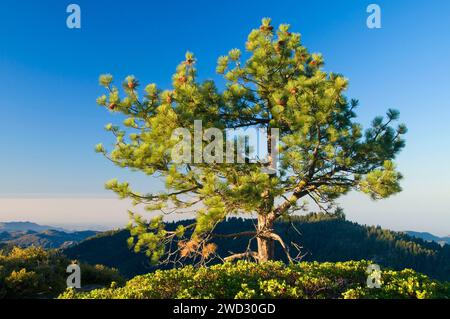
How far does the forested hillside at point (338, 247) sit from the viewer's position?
137 m

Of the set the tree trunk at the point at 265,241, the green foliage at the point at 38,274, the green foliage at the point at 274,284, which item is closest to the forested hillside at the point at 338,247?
the green foliage at the point at 38,274

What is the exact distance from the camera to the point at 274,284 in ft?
22.5

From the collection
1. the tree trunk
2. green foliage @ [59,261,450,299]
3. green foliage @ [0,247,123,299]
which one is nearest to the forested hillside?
green foliage @ [0,247,123,299]

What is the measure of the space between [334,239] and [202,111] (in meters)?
171

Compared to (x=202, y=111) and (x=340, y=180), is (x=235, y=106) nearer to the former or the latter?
(x=202, y=111)

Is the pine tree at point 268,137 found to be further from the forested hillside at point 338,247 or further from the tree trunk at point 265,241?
the forested hillside at point 338,247

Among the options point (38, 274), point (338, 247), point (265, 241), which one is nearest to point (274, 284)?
point (265, 241)

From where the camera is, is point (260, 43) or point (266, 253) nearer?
point (260, 43)

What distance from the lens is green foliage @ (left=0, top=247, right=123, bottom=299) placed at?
10.9m

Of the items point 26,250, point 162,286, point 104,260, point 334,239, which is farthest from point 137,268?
point 162,286

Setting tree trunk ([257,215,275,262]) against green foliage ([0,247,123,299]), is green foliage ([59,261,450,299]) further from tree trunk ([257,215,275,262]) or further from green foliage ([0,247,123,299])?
green foliage ([0,247,123,299])

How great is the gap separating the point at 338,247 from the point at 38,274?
16528 cm

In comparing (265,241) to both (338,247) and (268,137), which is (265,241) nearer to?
(268,137)

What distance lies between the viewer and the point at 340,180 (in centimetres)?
1253
